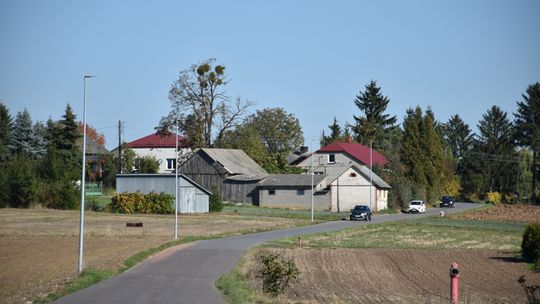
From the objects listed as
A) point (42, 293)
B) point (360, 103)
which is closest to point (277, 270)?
point (42, 293)

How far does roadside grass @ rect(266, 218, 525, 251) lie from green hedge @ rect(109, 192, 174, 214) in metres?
21.5

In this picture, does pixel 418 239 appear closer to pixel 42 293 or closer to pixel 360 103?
pixel 42 293

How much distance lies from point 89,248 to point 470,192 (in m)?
94.3

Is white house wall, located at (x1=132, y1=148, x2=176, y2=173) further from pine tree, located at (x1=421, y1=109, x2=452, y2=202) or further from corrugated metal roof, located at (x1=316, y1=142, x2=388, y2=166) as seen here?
pine tree, located at (x1=421, y1=109, x2=452, y2=202)

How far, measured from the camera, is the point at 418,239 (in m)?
48.2

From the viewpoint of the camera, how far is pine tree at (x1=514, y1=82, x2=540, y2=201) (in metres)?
106

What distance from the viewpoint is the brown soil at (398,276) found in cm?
2298

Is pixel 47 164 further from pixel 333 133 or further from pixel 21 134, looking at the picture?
pixel 333 133

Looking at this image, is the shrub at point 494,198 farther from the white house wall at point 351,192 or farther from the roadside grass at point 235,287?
the roadside grass at point 235,287

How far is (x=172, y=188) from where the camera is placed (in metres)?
74.2

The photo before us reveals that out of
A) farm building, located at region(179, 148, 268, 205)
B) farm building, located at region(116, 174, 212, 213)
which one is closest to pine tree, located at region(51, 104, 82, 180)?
farm building, located at region(179, 148, 268, 205)

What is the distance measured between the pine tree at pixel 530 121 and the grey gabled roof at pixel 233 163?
38.4 m

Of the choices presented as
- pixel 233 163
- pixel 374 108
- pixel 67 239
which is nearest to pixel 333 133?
pixel 374 108

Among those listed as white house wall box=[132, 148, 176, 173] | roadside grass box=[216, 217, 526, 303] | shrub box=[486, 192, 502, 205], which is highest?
white house wall box=[132, 148, 176, 173]
